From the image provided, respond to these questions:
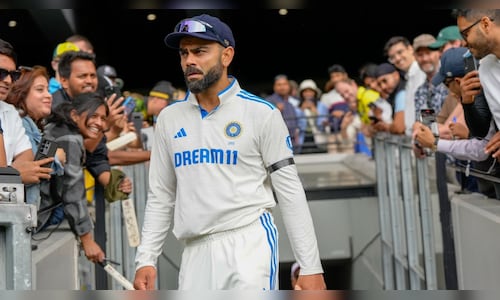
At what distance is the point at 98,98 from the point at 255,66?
17.4 metres

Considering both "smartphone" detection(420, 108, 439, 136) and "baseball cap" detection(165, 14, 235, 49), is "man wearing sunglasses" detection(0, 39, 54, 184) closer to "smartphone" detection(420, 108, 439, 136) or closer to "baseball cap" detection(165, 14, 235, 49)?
"baseball cap" detection(165, 14, 235, 49)

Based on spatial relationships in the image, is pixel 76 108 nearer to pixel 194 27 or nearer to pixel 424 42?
pixel 194 27

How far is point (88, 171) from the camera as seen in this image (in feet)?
15.1

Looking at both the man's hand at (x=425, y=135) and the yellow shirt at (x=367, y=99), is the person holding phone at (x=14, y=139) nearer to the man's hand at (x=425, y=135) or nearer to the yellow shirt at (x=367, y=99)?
the man's hand at (x=425, y=135)

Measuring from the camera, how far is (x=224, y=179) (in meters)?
2.77

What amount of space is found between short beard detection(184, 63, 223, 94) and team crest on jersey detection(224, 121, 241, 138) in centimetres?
17

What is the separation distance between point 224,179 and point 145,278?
0.49 meters

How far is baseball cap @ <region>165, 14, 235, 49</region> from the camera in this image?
2.73 metres

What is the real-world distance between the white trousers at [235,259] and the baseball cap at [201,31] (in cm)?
70

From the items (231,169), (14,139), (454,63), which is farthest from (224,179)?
(454,63)

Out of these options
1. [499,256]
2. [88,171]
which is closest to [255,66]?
[88,171]

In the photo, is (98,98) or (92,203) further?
(92,203)

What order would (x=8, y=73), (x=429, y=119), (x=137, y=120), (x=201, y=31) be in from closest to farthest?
(x=201, y=31) < (x=8, y=73) < (x=429, y=119) < (x=137, y=120)

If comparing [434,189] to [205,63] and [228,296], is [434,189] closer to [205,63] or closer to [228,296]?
[205,63]
